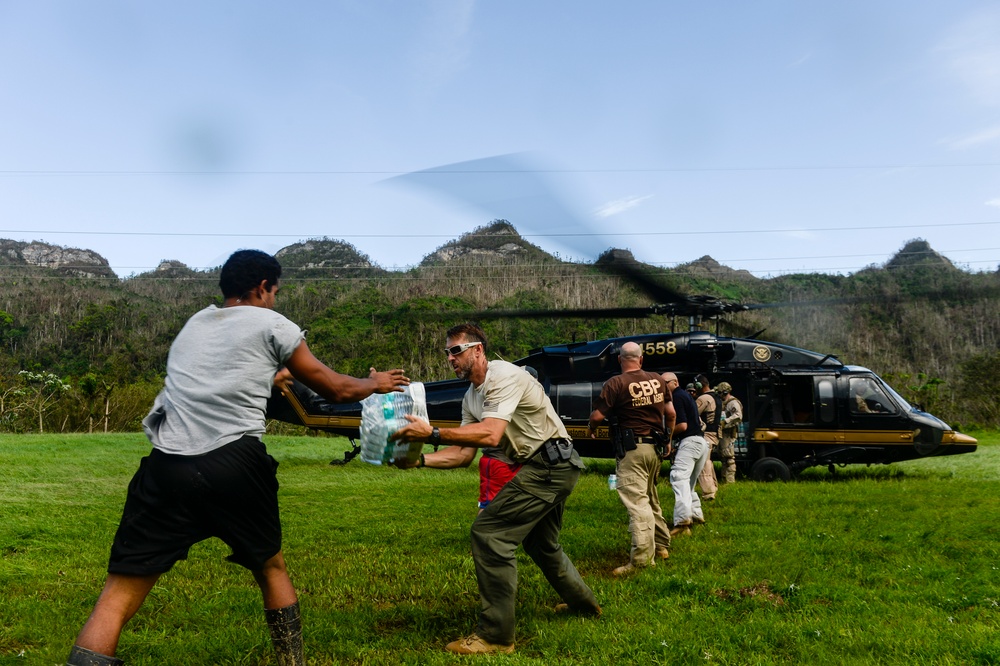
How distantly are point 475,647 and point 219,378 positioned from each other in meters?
2.12

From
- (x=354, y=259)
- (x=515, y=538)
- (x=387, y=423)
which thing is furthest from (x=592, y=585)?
(x=354, y=259)

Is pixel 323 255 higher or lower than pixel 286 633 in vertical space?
higher

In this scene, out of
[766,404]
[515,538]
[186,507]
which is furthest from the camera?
[766,404]

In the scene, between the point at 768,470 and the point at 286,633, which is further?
the point at 768,470

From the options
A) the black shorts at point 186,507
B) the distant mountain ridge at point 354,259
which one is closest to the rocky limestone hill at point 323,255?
the distant mountain ridge at point 354,259

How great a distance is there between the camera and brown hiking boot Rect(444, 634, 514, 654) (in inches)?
176

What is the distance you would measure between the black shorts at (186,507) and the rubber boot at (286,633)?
375 millimetres

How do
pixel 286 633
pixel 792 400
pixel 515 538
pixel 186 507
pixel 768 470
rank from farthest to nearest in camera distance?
pixel 792 400
pixel 768 470
pixel 515 538
pixel 286 633
pixel 186 507

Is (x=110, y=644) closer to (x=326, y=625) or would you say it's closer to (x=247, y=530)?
(x=247, y=530)

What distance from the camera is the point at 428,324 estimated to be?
131 ft

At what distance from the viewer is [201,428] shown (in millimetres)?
3609

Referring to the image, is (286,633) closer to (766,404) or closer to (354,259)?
(766,404)

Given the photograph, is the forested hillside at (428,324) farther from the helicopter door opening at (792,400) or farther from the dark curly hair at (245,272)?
the dark curly hair at (245,272)

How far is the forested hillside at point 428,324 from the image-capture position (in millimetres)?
31764
